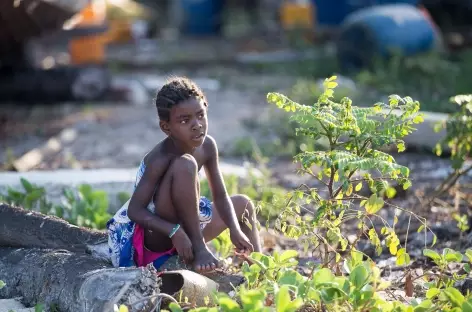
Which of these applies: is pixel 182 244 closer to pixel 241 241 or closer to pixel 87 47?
pixel 241 241

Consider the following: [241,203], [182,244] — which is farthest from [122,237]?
[241,203]

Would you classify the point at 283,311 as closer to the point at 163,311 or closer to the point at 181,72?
the point at 163,311

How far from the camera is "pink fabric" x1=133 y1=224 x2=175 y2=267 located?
381 centimetres

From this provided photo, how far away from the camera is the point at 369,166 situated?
3.17 m

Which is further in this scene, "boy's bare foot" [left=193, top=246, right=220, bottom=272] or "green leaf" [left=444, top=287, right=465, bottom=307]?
"boy's bare foot" [left=193, top=246, right=220, bottom=272]

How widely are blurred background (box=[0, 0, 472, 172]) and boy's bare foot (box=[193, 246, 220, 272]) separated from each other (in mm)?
3260

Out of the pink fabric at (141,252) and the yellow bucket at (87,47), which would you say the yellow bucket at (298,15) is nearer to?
the yellow bucket at (87,47)

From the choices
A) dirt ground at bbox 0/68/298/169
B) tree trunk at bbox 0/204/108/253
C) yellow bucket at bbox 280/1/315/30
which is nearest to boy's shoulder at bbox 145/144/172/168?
tree trunk at bbox 0/204/108/253

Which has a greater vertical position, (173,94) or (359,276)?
(173,94)

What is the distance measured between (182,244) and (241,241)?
1.10ft

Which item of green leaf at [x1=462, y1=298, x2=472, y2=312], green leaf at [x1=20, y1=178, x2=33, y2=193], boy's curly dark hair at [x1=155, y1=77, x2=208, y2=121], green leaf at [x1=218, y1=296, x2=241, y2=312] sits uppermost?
boy's curly dark hair at [x1=155, y1=77, x2=208, y2=121]

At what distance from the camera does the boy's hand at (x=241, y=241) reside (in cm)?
385

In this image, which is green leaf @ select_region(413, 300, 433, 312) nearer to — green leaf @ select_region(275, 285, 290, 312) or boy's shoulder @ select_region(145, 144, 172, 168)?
green leaf @ select_region(275, 285, 290, 312)

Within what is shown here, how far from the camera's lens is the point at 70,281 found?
3.51 meters
